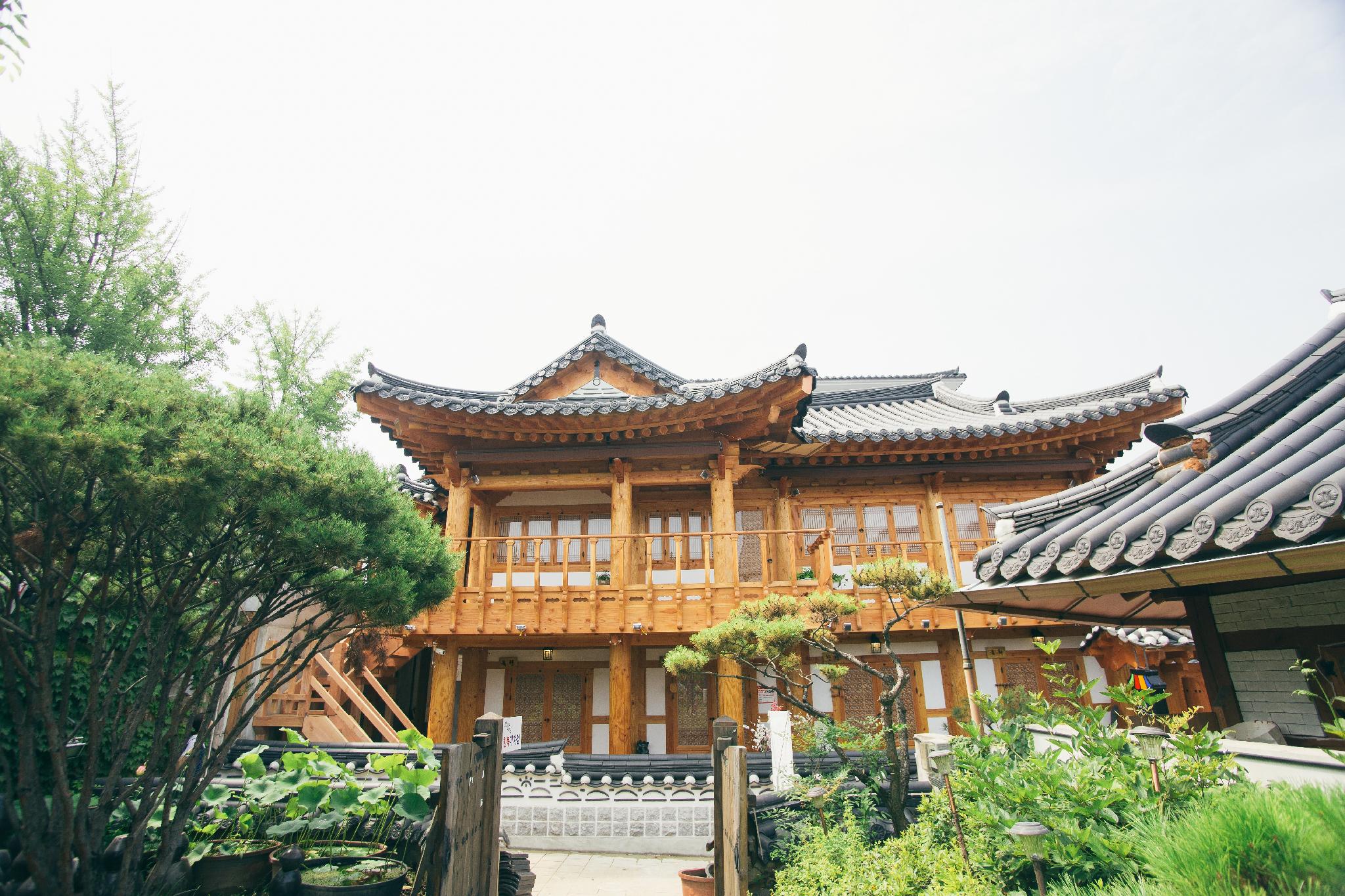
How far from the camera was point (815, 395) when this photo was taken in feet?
62.0

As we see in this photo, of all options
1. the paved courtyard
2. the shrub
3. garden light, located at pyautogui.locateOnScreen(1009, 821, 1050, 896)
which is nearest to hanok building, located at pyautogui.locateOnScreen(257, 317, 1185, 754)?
the paved courtyard

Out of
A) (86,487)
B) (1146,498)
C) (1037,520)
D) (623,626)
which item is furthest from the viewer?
(623,626)

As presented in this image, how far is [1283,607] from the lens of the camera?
15.0ft

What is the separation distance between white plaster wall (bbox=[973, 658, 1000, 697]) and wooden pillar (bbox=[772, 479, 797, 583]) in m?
3.68

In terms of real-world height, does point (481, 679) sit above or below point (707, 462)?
below

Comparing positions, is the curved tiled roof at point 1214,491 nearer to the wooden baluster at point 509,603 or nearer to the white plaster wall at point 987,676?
the wooden baluster at point 509,603

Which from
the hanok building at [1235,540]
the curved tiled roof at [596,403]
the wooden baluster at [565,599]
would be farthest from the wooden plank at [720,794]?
the curved tiled roof at [596,403]

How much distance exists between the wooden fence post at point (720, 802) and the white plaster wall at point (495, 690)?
8.08 meters

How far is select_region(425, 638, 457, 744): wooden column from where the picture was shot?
35.9 ft

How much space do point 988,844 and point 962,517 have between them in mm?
10230

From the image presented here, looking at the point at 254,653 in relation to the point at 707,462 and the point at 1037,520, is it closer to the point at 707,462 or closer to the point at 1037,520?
the point at 707,462

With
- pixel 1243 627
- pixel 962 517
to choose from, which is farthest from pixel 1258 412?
pixel 962 517

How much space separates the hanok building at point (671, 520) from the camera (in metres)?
10.8

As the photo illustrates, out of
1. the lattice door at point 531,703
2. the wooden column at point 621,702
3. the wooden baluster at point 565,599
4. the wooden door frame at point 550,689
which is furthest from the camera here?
the lattice door at point 531,703
